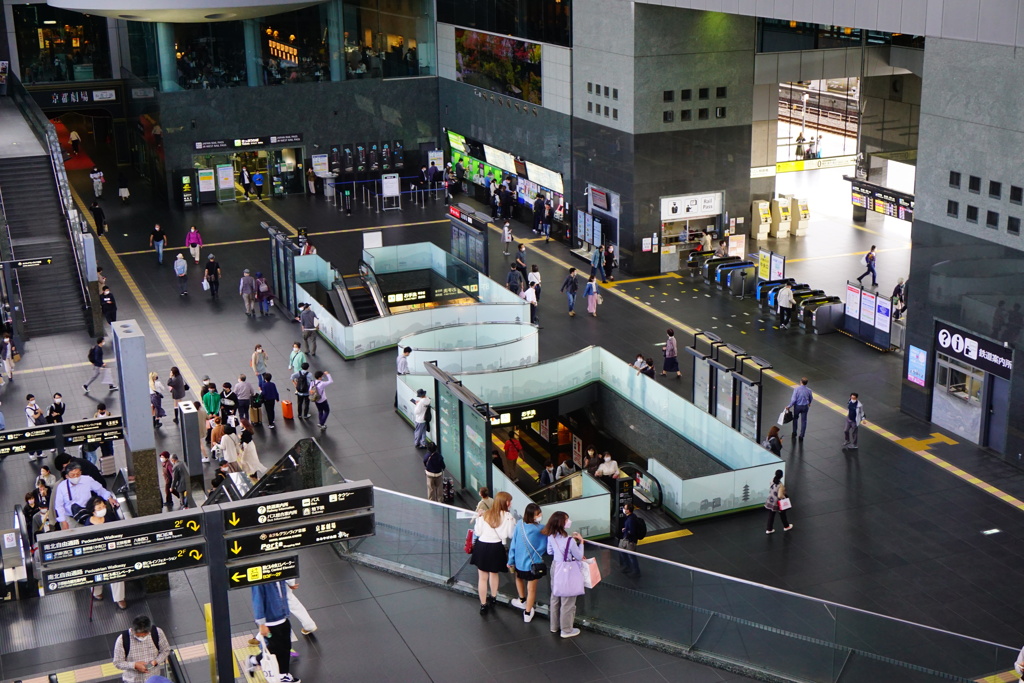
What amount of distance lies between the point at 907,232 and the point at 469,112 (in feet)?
56.8

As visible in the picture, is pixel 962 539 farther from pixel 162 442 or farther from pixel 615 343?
pixel 162 442

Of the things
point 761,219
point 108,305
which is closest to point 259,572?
point 108,305

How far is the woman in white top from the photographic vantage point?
15305 mm

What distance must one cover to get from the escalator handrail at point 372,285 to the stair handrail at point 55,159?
7.76 m

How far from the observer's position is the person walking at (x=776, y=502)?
20578 mm

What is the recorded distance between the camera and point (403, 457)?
24.0m

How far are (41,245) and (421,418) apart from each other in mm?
15997

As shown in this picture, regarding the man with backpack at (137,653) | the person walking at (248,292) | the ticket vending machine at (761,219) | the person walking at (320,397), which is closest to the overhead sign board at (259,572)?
the man with backpack at (137,653)

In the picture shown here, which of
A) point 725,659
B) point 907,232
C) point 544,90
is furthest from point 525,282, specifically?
point 725,659

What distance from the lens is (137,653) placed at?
12930 mm

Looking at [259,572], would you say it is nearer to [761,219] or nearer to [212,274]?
[212,274]

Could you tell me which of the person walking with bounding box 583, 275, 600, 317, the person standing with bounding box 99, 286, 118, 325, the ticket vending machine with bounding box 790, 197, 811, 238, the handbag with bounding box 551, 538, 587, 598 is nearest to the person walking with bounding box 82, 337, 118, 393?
the person standing with bounding box 99, 286, 118, 325

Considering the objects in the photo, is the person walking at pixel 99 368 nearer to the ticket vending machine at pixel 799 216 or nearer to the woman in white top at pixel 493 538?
the woman in white top at pixel 493 538

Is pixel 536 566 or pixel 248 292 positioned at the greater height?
pixel 536 566
